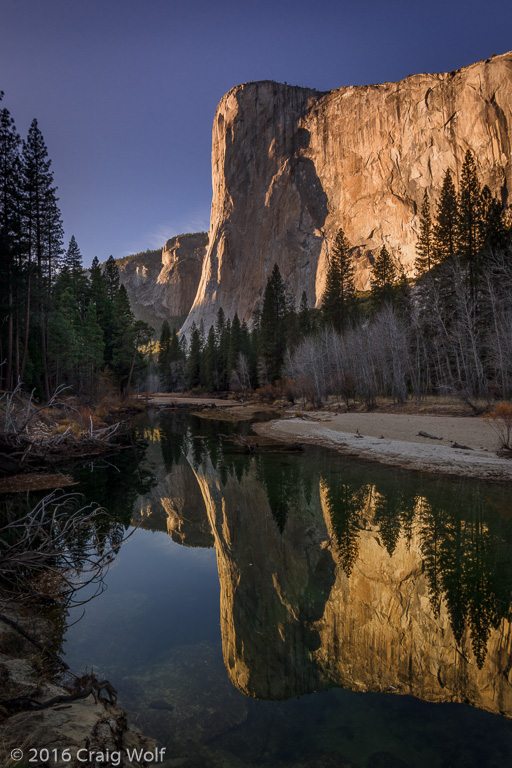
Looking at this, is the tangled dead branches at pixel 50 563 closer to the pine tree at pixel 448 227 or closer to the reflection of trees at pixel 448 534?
the reflection of trees at pixel 448 534

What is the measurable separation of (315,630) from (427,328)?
120 ft

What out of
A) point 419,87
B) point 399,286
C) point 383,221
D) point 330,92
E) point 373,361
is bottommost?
point 373,361

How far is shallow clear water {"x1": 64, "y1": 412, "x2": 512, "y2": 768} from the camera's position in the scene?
3.27 metres

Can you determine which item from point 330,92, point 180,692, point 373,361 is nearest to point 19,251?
point 180,692

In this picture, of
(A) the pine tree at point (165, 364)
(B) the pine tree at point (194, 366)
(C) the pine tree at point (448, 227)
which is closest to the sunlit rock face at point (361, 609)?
(C) the pine tree at point (448, 227)

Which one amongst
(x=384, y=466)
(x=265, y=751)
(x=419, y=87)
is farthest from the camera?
(x=419, y=87)

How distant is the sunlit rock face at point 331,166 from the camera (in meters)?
70.2

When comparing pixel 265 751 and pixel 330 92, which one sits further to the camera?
pixel 330 92

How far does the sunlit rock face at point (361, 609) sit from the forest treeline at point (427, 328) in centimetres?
1849

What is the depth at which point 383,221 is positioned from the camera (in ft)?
268

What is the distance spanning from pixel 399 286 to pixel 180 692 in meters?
51.7

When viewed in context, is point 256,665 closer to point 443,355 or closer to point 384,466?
point 384,466

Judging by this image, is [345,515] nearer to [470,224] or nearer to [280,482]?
[280,482]

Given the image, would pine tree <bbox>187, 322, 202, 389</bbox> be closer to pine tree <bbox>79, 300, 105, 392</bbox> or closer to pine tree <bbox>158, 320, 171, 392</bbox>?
pine tree <bbox>158, 320, 171, 392</bbox>
